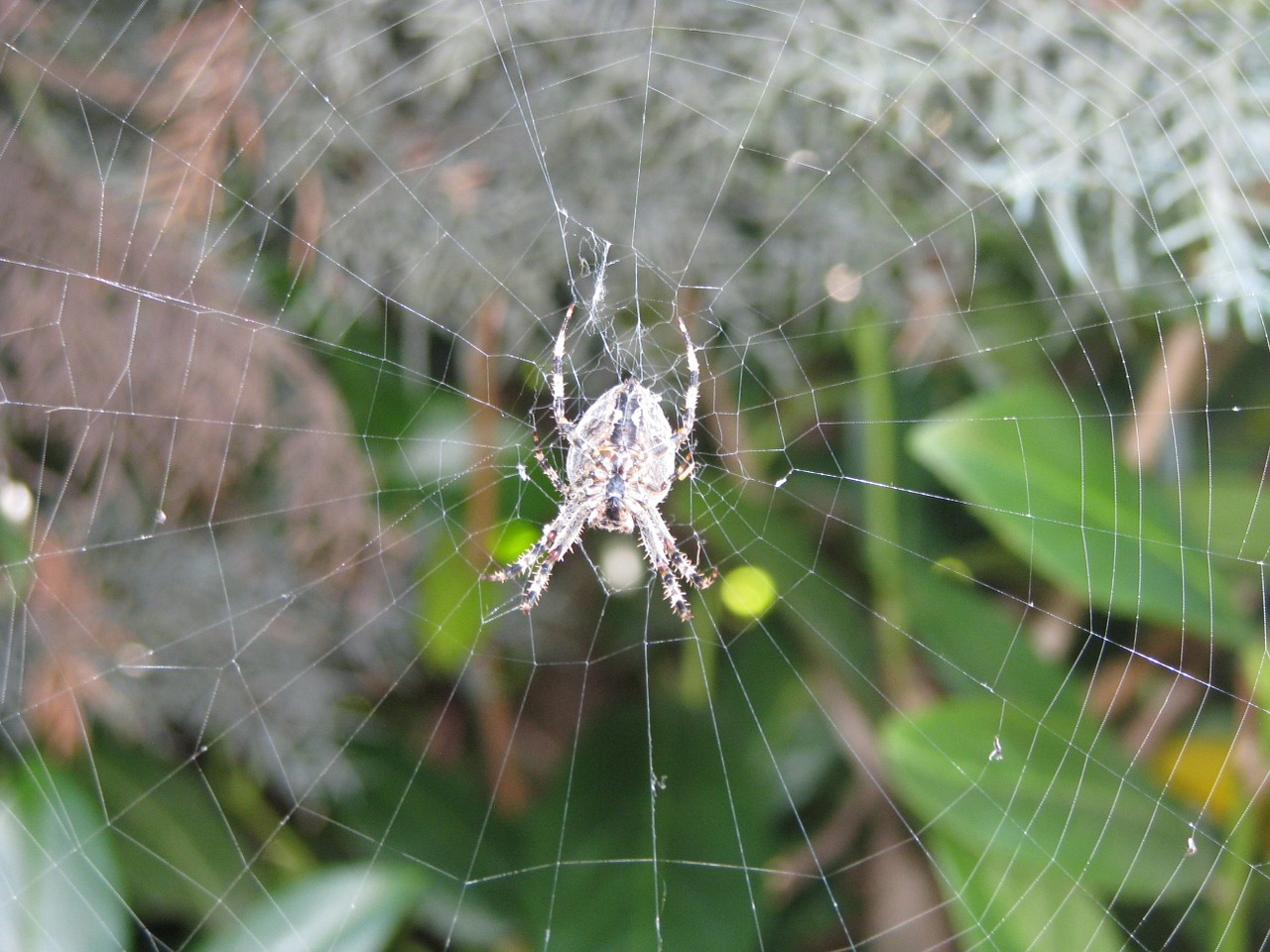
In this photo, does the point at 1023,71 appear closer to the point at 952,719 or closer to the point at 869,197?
the point at 869,197

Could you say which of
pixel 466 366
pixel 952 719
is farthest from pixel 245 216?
pixel 952 719

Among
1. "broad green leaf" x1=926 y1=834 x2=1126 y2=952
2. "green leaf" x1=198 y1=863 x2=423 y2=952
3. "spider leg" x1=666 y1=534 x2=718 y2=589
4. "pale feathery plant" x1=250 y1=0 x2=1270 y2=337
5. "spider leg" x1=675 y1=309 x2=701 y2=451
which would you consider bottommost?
"broad green leaf" x1=926 y1=834 x2=1126 y2=952

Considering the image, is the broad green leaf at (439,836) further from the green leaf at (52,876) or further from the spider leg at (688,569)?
the spider leg at (688,569)

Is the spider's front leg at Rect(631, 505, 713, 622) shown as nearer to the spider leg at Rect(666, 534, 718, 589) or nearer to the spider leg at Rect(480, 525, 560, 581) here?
the spider leg at Rect(666, 534, 718, 589)

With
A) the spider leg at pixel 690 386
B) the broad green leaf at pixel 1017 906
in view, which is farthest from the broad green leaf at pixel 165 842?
the broad green leaf at pixel 1017 906

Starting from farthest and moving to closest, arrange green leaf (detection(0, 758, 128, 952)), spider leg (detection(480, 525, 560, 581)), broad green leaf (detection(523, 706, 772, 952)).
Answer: spider leg (detection(480, 525, 560, 581))
broad green leaf (detection(523, 706, 772, 952))
green leaf (detection(0, 758, 128, 952))

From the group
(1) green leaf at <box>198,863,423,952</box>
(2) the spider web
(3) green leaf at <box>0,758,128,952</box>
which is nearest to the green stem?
(2) the spider web

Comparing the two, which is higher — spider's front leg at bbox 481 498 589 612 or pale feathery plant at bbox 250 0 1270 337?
pale feathery plant at bbox 250 0 1270 337
